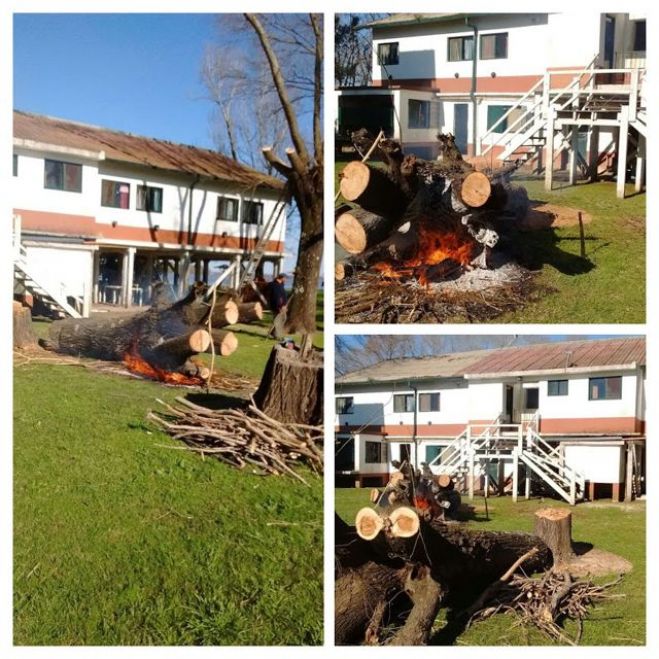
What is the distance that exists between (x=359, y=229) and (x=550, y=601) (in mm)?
2720

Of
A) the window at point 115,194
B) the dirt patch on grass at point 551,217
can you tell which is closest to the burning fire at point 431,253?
the dirt patch on grass at point 551,217

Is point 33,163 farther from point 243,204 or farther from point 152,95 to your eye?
point 243,204

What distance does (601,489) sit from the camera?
6.07 m

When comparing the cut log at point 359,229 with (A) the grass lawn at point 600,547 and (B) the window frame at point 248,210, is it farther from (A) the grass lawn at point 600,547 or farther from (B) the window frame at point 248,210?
(A) the grass lawn at point 600,547

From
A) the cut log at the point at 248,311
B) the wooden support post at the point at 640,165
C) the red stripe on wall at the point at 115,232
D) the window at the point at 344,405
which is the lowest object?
the window at the point at 344,405

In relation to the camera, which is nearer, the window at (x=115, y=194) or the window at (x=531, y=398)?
the window at (x=531, y=398)

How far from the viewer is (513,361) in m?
6.07

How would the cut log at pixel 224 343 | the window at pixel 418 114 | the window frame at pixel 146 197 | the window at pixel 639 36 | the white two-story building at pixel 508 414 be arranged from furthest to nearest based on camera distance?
the window frame at pixel 146 197 < the cut log at pixel 224 343 < the window at pixel 418 114 < the white two-story building at pixel 508 414 < the window at pixel 639 36

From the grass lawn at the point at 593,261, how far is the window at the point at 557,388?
0.46m

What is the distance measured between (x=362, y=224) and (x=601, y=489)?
2.36 m

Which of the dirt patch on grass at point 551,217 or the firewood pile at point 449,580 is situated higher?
the dirt patch on grass at point 551,217

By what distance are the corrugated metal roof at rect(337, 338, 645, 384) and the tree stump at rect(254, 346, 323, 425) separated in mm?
247

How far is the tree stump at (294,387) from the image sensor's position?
6211 millimetres

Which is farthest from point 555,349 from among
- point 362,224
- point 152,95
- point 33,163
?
point 33,163
